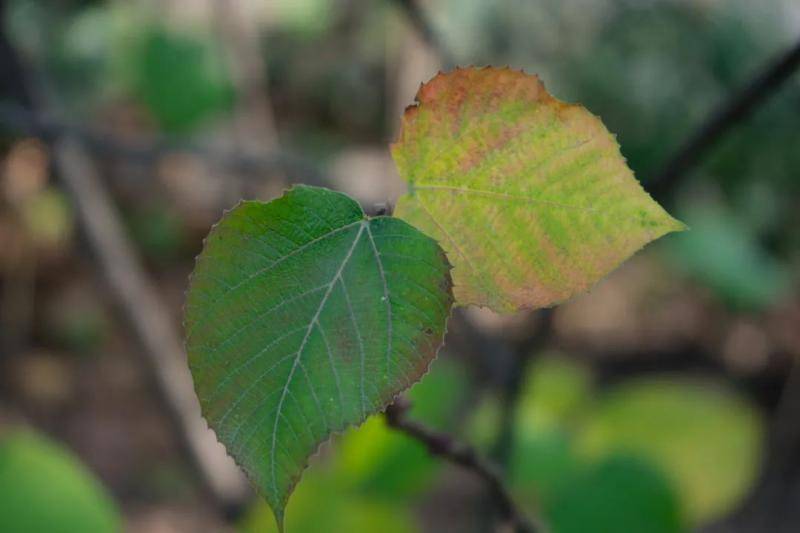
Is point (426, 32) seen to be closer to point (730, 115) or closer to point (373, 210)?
point (730, 115)

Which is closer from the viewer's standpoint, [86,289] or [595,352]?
[595,352]

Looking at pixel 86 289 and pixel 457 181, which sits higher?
pixel 457 181

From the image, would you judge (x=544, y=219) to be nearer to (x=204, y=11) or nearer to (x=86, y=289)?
(x=204, y=11)

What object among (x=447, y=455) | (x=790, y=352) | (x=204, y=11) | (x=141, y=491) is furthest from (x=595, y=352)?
(x=447, y=455)

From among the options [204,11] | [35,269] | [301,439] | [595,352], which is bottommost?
[595,352]

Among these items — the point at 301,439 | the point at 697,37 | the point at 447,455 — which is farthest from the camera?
the point at 697,37

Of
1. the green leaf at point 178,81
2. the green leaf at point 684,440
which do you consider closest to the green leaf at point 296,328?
the green leaf at point 684,440

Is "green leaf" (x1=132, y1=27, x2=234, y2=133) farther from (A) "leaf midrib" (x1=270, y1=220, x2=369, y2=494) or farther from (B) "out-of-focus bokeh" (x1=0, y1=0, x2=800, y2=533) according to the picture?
(A) "leaf midrib" (x1=270, y1=220, x2=369, y2=494)

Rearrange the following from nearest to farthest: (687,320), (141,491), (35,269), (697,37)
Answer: (141,491), (697,37), (687,320), (35,269)
